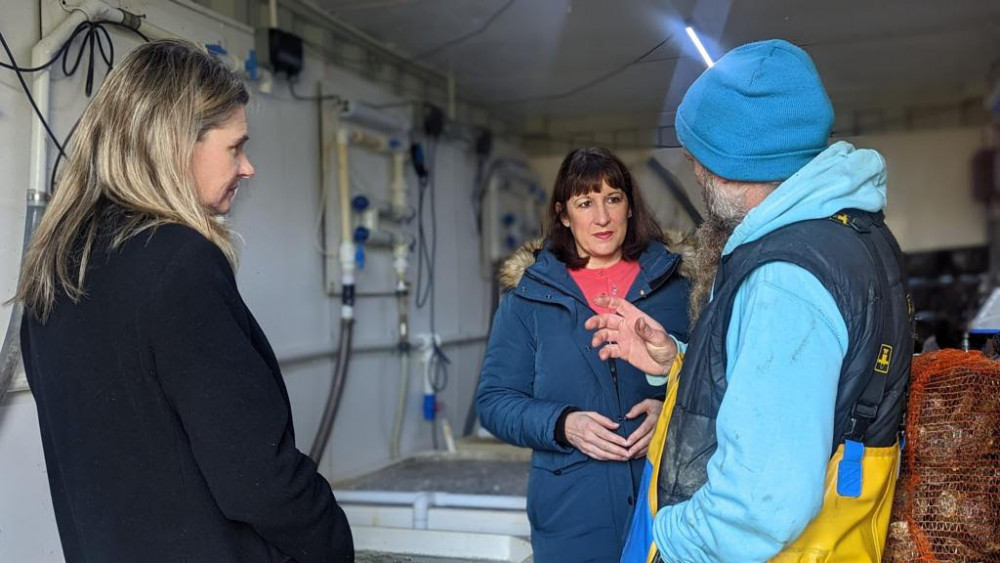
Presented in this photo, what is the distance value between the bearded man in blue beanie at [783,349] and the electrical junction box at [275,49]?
216 centimetres

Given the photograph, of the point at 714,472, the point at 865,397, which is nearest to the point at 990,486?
the point at 865,397

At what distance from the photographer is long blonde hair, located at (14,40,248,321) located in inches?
38.7

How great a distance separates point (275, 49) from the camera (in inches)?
113

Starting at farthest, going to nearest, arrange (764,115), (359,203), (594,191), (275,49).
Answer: (359,203) < (275,49) < (594,191) < (764,115)

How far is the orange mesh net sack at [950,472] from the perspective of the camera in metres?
Answer: 1.03

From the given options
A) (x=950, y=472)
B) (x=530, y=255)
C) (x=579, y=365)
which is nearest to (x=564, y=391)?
(x=579, y=365)

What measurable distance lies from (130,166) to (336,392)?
2362 mm

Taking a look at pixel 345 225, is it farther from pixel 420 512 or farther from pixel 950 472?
pixel 950 472

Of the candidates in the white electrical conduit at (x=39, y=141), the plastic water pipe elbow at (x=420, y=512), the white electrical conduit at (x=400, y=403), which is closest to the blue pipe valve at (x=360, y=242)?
the white electrical conduit at (x=400, y=403)

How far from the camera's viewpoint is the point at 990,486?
103cm

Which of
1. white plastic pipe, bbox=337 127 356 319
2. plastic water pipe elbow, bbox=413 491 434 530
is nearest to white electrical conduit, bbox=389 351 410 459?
white plastic pipe, bbox=337 127 356 319

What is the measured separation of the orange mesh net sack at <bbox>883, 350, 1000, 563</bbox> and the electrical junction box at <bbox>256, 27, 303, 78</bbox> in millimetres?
2440

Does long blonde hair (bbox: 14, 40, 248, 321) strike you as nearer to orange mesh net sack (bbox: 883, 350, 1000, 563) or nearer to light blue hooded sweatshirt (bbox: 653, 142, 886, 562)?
light blue hooded sweatshirt (bbox: 653, 142, 886, 562)

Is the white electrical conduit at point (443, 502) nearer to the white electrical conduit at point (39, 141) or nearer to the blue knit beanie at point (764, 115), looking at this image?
the white electrical conduit at point (39, 141)
